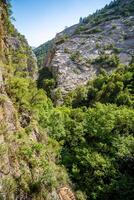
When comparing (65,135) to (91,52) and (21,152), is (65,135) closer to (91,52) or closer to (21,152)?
(21,152)

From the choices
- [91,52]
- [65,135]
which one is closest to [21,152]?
[65,135]

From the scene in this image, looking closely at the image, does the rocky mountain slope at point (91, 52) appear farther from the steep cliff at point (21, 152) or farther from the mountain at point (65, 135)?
the steep cliff at point (21, 152)

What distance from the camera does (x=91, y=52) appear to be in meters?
86.8

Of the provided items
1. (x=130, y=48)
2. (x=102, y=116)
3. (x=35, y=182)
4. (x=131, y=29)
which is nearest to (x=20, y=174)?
(x=35, y=182)

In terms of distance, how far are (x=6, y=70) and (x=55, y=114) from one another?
49.1ft

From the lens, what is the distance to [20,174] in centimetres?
2398

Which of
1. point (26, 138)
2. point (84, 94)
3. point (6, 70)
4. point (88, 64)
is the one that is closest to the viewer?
point (26, 138)

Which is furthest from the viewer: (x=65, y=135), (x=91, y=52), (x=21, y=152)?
(x=91, y=52)

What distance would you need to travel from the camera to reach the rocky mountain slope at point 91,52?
248 ft

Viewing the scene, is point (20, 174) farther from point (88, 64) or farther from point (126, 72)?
point (88, 64)

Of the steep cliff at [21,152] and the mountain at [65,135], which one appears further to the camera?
the mountain at [65,135]

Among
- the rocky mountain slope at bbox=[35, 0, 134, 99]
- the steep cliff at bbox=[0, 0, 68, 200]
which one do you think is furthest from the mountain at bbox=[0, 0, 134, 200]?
the rocky mountain slope at bbox=[35, 0, 134, 99]

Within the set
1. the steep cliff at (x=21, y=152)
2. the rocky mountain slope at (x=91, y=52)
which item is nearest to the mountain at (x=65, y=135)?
the steep cliff at (x=21, y=152)

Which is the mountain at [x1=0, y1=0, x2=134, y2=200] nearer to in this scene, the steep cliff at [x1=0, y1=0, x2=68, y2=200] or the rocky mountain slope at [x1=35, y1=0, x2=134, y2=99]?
the steep cliff at [x1=0, y1=0, x2=68, y2=200]
